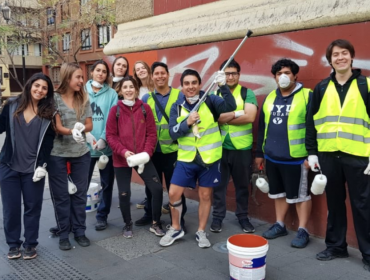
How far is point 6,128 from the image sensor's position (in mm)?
3961

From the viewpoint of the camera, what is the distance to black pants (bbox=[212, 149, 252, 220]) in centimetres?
477

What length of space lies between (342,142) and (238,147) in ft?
4.41

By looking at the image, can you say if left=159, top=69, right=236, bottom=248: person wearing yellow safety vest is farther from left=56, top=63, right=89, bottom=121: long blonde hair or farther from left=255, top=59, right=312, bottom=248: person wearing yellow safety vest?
left=56, top=63, right=89, bottom=121: long blonde hair

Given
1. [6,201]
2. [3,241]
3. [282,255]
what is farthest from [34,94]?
[282,255]

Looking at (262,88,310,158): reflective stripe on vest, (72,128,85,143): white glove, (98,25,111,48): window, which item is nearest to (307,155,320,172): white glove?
(262,88,310,158): reflective stripe on vest

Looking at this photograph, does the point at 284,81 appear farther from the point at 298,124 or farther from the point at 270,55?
the point at 270,55

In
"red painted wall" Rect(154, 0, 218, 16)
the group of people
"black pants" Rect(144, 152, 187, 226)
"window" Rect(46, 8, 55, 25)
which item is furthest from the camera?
"window" Rect(46, 8, 55, 25)

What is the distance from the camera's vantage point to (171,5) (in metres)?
6.36

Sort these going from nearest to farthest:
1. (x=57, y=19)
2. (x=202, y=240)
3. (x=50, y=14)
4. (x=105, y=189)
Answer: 1. (x=202, y=240)
2. (x=105, y=189)
3. (x=50, y=14)
4. (x=57, y=19)

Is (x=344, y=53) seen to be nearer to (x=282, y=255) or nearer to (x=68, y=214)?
(x=282, y=255)

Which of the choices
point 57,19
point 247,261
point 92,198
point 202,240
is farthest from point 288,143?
point 57,19

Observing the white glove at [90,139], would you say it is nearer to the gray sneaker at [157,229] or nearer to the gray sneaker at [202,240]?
the gray sneaker at [157,229]

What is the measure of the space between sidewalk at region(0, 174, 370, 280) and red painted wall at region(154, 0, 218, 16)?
330cm

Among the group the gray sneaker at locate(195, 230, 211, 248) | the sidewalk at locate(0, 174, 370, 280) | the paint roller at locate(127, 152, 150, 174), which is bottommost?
the sidewalk at locate(0, 174, 370, 280)
